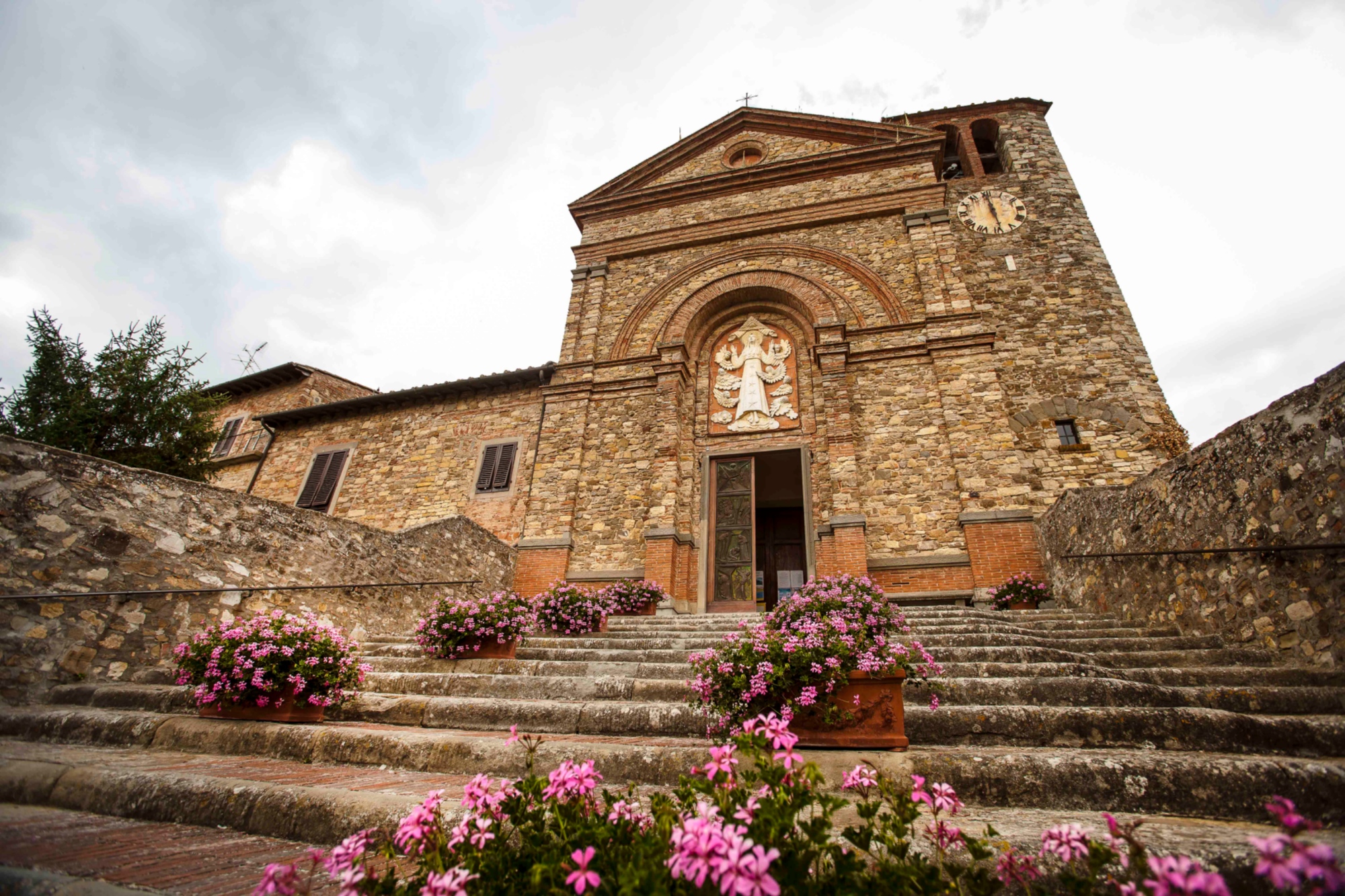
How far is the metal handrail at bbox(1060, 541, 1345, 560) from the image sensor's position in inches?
134

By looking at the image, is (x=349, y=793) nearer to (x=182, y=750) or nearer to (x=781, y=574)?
(x=182, y=750)

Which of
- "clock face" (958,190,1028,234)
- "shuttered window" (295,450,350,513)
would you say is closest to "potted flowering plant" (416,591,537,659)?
"shuttered window" (295,450,350,513)

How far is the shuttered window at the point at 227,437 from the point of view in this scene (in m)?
17.4

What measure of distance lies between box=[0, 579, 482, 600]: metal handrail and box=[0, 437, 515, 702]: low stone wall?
0.18 feet

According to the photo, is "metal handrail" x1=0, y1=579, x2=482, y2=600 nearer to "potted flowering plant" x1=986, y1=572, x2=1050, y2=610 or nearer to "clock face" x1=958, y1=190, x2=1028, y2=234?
"potted flowering plant" x1=986, y1=572, x2=1050, y2=610

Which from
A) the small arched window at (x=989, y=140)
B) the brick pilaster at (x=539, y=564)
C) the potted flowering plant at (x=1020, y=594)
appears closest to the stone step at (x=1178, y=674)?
the potted flowering plant at (x=1020, y=594)

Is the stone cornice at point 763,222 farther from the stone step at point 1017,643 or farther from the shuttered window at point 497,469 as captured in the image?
the stone step at point 1017,643

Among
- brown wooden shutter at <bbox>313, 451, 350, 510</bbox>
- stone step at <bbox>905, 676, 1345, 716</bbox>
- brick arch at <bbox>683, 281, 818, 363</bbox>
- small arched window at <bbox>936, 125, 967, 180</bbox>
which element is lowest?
stone step at <bbox>905, 676, 1345, 716</bbox>

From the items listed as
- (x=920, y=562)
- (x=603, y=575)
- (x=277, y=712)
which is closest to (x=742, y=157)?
(x=920, y=562)

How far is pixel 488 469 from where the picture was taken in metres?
12.5

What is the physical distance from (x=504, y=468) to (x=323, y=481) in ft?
17.3

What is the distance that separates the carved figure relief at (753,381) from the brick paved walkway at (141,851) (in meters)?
9.54

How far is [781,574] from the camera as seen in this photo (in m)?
11.6

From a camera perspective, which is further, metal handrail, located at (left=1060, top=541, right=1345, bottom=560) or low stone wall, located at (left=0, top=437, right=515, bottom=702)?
low stone wall, located at (left=0, top=437, right=515, bottom=702)
